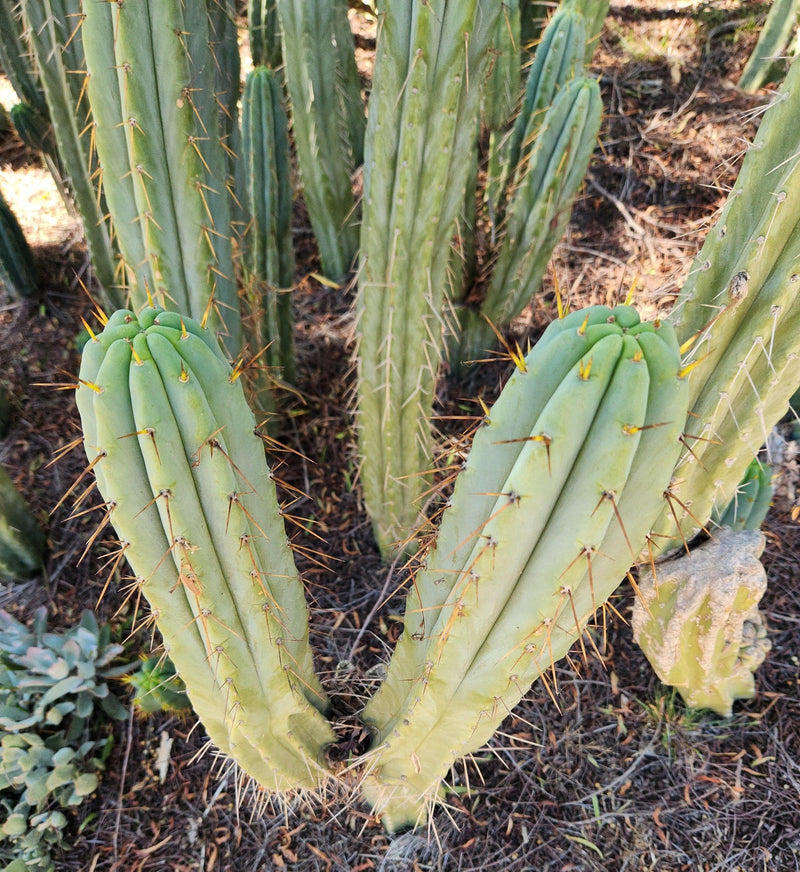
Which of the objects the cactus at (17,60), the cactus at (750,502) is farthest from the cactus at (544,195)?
the cactus at (17,60)

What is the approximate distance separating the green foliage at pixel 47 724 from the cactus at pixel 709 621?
145cm

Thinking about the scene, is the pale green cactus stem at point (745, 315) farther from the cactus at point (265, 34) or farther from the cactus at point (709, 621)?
the cactus at point (265, 34)

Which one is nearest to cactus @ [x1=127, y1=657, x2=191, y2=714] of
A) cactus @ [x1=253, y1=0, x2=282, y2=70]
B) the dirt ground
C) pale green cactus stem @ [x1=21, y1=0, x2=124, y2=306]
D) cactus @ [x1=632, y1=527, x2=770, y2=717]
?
the dirt ground

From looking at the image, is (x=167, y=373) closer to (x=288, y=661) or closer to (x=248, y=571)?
(x=248, y=571)

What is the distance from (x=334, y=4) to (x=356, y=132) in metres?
0.58

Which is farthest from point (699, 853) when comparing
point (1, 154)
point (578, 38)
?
point (1, 154)

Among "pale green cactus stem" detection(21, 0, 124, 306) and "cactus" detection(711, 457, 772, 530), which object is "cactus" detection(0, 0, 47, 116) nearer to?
"pale green cactus stem" detection(21, 0, 124, 306)

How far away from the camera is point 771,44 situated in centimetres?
281

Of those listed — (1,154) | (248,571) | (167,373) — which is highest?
(167,373)

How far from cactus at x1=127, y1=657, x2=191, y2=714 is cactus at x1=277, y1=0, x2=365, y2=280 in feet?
4.36

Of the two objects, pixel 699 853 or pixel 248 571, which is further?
pixel 699 853

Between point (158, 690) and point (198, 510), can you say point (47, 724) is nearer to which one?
point (158, 690)

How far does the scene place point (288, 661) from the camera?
121 cm

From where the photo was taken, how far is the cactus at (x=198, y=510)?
910 millimetres
